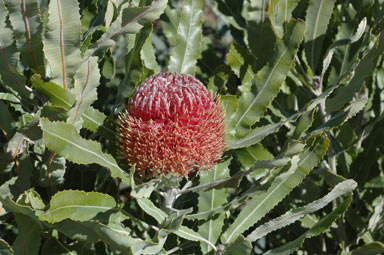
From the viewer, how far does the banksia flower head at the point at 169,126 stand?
5.08 ft

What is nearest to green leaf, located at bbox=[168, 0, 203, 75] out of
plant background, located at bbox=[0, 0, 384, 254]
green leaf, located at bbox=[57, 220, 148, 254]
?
plant background, located at bbox=[0, 0, 384, 254]

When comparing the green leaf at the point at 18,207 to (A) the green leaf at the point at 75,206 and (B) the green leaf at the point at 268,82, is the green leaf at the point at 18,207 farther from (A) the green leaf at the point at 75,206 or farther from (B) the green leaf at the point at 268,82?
(B) the green leaf at the point at 268,82

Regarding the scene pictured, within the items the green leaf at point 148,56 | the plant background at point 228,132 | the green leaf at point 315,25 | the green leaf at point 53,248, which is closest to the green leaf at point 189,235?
the plant background at point 228,132

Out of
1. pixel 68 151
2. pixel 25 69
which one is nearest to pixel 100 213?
pixel 68 151

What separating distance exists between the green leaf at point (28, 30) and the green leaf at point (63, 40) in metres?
0.06

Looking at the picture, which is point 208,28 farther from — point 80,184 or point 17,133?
point 17,133

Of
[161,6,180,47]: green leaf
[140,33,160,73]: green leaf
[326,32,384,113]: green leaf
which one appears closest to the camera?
[326,32,384,113]: green leaf

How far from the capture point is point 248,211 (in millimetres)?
1852

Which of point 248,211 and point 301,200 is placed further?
point 301,200

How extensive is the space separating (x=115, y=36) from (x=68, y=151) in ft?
1.25

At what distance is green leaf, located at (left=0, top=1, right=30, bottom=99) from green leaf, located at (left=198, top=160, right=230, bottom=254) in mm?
667

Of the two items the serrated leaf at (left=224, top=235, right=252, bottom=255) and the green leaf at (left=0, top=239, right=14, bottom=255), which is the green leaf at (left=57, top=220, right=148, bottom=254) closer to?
the green leaf at (left=0, top=239, right=14, bottom=255)

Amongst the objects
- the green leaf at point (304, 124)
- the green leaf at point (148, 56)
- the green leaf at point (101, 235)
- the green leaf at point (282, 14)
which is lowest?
the green leaf at point (101, 235)

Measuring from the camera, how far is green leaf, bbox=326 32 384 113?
176 cm
